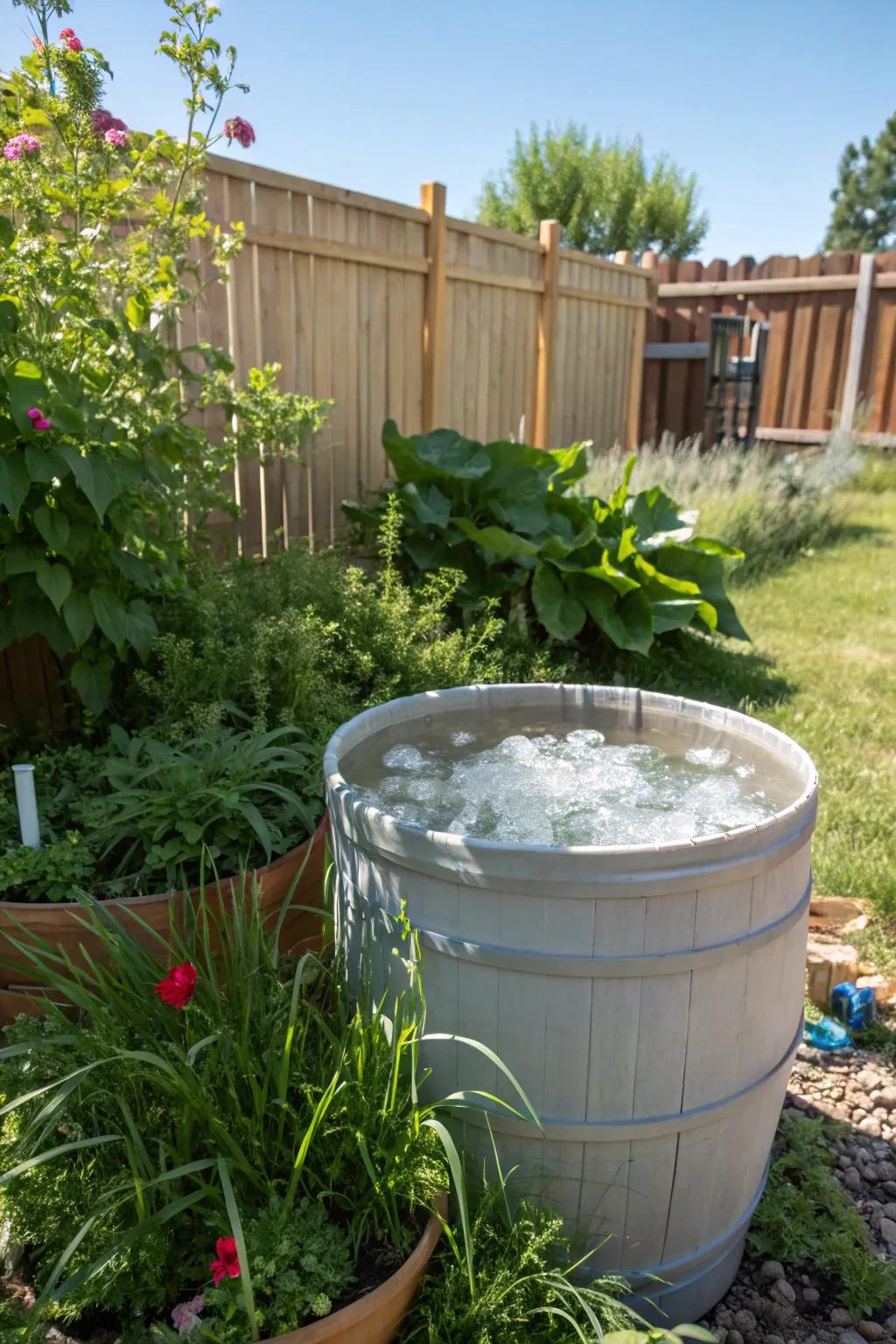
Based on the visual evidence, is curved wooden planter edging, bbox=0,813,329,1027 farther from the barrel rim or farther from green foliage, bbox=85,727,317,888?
the barrel rim

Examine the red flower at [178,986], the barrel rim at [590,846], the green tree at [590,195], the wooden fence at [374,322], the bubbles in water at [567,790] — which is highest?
the green tree at [590,195]

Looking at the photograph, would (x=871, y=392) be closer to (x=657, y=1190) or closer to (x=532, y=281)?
(x=532, y=281)

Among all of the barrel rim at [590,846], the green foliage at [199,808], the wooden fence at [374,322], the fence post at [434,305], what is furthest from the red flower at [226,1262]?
the fence post at [434,305]

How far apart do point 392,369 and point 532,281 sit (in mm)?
1828

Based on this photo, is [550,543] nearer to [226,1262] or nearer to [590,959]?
[590,959]

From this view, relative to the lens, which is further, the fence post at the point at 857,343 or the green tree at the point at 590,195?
the green tree at the point at 590,195

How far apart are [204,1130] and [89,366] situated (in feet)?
6.94

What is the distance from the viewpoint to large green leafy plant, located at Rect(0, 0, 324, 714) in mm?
2355

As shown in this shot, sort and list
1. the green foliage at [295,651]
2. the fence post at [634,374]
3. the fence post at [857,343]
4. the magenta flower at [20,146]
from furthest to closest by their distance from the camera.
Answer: the fence post at [857,343] → the fence post at [634,374] → the green foliage at [295,651] → the magenta flower at [20,146]

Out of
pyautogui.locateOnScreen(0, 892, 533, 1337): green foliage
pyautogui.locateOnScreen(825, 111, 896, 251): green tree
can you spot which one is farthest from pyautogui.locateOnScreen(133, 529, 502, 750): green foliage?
pyautogui.locateOnScreen(825, 111, 896, 251): green tree

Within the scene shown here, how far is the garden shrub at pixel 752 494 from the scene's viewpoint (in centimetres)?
678

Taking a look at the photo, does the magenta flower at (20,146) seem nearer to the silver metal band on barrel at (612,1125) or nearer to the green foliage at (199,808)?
the green foliage at (199,808)

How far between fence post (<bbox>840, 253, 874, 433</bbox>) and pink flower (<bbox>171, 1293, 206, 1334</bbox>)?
1015 cm

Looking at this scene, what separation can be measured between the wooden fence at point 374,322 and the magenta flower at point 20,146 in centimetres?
135
